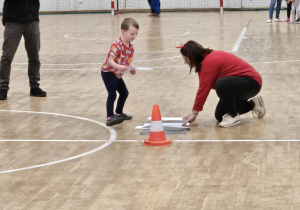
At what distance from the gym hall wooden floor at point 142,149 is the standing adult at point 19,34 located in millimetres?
261

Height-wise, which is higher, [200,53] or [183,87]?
[200,53]

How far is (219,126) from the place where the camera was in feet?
25.1

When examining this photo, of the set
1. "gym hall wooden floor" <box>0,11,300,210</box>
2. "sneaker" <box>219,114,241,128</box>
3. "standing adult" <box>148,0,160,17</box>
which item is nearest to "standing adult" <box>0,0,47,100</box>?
"gym hall wooden floor" <box>0,11,300,210</box>

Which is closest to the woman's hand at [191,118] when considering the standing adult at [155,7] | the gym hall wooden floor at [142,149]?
the gym hall wooden floor at [142,149]

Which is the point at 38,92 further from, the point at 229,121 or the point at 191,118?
the point at 229,121

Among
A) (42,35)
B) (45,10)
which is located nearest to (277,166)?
(42,35)

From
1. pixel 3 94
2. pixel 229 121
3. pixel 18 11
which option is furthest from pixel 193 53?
pixel 3 94

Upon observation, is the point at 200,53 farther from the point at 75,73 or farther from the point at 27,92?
the point at 75,73

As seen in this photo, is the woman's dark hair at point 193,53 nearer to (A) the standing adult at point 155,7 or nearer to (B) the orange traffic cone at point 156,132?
(B) the orange traffic cone at point 156,132

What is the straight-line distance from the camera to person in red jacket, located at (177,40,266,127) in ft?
24.4

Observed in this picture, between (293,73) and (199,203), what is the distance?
21.2 ft

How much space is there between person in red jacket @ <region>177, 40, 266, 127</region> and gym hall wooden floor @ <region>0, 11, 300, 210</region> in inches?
6.7

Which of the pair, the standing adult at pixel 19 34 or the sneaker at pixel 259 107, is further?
the standing adult at pixel 19 34

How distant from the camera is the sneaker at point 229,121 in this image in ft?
24.8
